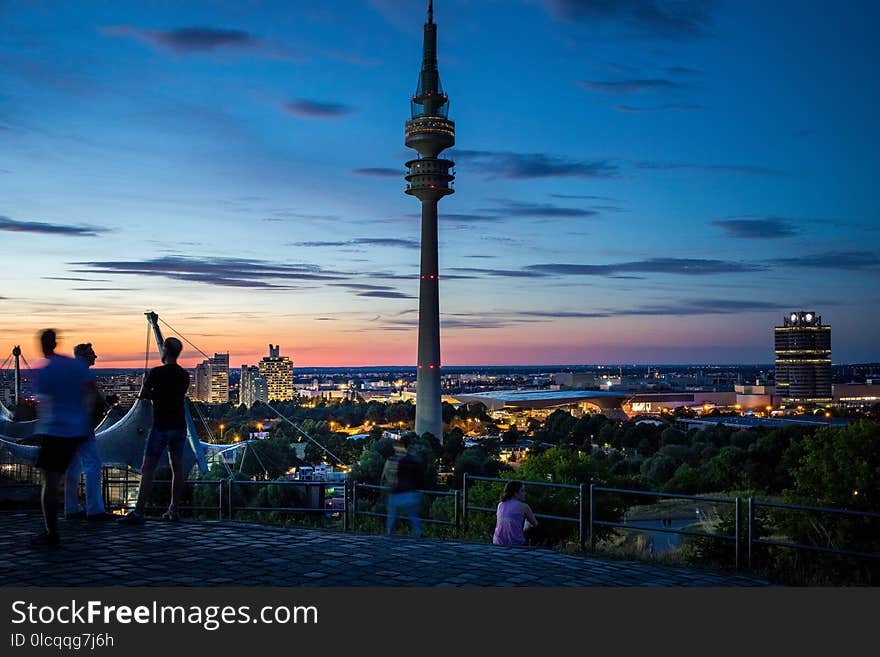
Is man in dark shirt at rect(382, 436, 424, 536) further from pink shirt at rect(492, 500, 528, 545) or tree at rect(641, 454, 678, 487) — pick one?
tree at rect(641, 454, 678, 487)

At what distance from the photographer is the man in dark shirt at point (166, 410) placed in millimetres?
8820

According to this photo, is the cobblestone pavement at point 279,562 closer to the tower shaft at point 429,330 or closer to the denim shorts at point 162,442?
the denim shorts at point 162,442

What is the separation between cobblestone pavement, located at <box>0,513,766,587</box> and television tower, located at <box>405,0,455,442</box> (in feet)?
234

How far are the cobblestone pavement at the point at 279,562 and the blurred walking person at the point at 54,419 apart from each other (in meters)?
0.45

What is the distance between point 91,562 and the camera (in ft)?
24.0

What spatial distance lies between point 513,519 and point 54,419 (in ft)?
17.0

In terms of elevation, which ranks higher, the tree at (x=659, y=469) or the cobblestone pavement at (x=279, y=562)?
the cobblestone pavement at (x=279, y=562)

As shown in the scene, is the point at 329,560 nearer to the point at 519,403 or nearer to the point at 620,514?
the point at 620,514

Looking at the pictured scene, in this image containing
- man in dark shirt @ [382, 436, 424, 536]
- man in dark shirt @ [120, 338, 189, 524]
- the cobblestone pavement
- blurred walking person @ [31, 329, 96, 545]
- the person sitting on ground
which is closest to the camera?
the cobblestone pavement

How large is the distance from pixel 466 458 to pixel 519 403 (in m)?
98.4

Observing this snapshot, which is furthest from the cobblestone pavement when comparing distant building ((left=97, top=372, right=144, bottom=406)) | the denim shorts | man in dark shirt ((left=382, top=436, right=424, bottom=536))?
distant building ((left=97, top=372, right=144, bottom=406))

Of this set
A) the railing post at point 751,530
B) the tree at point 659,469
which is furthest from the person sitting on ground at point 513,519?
the tree at point 659,469

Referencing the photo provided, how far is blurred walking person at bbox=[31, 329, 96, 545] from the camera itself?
26.1 ft

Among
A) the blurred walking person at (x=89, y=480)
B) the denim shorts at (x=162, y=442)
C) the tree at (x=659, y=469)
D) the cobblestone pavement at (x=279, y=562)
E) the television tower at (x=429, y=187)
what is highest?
the television tower at (x=429, y=187)
